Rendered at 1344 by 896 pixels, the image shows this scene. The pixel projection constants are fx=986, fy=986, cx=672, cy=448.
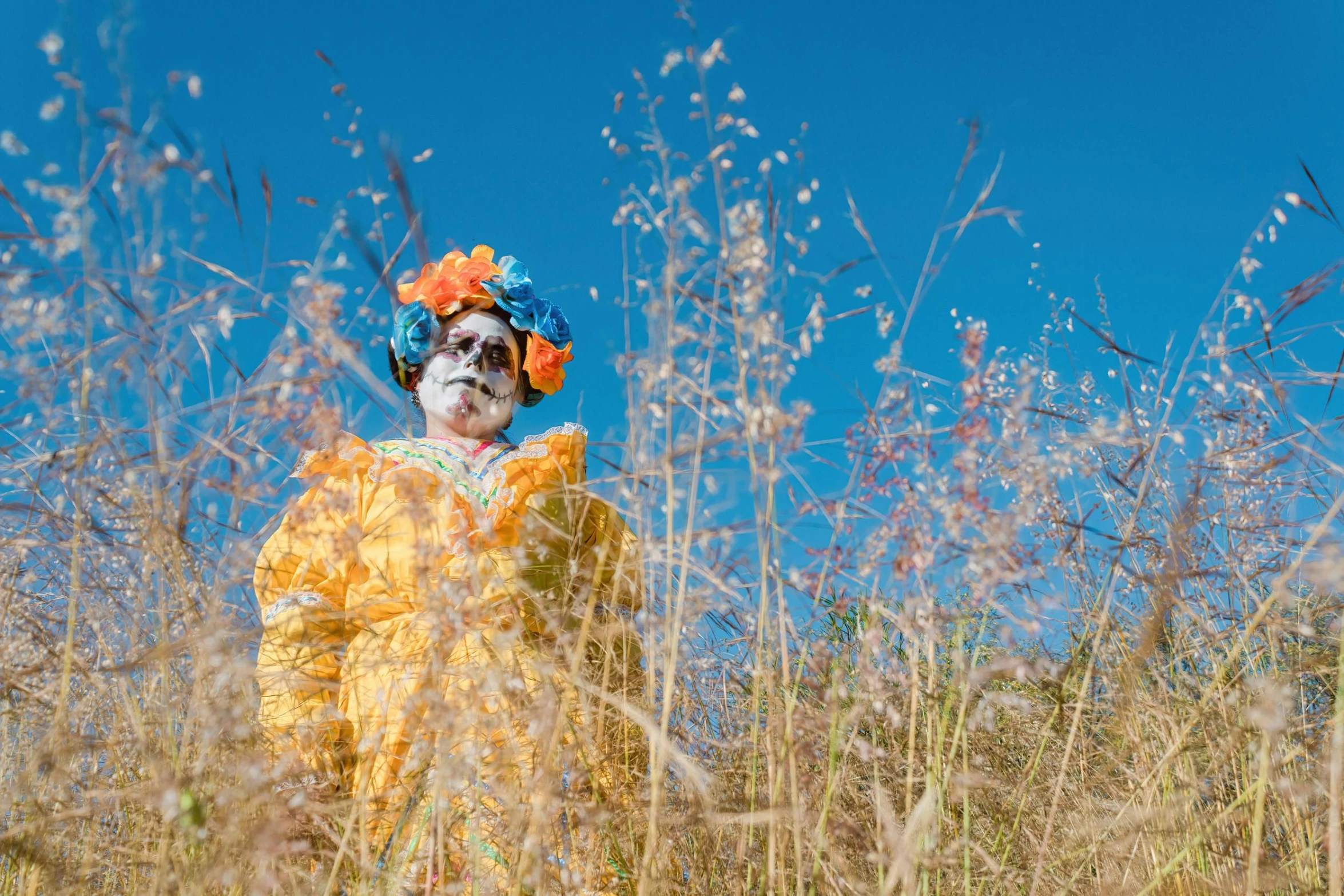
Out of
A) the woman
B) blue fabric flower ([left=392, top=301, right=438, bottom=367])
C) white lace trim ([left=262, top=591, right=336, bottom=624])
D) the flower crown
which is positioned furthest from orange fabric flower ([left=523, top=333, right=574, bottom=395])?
white lace trim ([left=262, top=591, right=336, bottom=624])

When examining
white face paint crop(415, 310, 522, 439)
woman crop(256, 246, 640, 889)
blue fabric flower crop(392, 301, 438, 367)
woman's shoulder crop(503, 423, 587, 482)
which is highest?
blue fabric flower crop(392, 301, 438, 367)

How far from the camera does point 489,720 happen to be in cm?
131

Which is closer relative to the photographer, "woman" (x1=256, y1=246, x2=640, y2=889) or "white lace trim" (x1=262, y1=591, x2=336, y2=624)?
"woman" (x1=256, y1=246, x2=640, y2=889)

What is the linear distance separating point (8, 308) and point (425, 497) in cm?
63

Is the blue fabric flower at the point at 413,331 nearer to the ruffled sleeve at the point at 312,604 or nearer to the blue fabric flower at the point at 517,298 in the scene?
the blue fabric flower at the point at 517,298

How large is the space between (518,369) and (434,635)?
5.25ft

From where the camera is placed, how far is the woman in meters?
1.26

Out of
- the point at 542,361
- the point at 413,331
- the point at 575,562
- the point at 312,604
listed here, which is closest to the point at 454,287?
the point at 413,331

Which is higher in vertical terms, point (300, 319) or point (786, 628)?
point (300, 319)

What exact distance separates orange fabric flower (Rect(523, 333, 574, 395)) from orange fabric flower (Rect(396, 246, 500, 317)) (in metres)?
0.17

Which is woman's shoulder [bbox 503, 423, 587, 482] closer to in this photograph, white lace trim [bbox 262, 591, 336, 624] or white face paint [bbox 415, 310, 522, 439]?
white face paint [bbox 415, 310, 522, 439]

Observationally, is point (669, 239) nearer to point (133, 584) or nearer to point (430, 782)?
point (430, 782)

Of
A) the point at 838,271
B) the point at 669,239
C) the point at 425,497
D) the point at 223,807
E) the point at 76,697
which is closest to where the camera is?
the point at 223,807

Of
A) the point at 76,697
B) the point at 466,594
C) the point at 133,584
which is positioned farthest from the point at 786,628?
the point at 76,697
